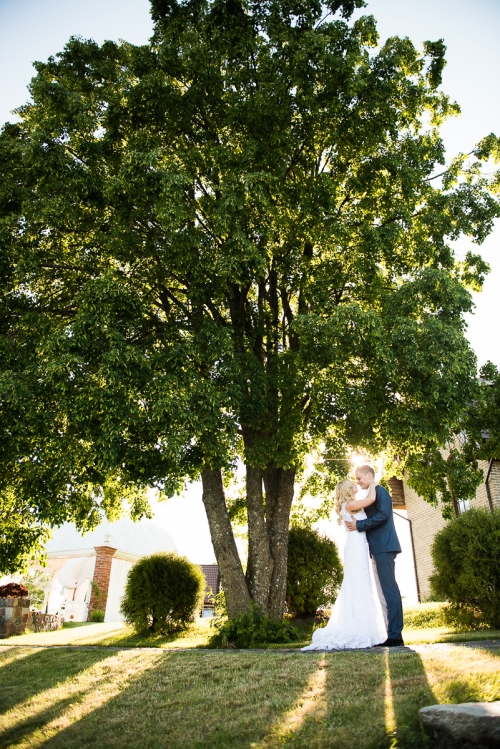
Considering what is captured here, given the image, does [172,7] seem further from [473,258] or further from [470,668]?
[470,668]

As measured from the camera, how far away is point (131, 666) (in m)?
7.38

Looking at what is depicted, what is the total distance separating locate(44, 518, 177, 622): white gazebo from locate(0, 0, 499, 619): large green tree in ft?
31.9

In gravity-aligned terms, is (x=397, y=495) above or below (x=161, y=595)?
above

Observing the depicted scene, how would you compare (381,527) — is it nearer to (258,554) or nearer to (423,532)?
(258,554)

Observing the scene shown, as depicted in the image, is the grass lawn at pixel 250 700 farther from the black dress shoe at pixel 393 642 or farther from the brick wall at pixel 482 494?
the brick wall at pixel 482 494

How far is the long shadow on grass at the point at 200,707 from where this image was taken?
4.38m

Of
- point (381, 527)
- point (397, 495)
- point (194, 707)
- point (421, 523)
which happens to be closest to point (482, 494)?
point (421, 523)

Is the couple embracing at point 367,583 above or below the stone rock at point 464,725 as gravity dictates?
above

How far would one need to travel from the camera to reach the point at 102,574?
2097cm

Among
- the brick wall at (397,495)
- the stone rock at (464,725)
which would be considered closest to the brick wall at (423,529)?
the brick wall at (397,495)

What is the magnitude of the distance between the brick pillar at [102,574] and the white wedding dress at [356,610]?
15088 millimetres

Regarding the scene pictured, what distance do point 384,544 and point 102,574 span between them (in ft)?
52.6

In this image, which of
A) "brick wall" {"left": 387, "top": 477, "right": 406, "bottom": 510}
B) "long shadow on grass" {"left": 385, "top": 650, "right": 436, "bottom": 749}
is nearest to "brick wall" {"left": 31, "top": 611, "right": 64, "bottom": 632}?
"brick wall" {"left": 387, "top": 477, "right": 406, "bottom": 510}

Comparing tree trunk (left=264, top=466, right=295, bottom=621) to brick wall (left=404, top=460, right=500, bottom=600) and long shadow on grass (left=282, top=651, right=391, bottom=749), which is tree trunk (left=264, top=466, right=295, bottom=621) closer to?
long shadow on grass (left=282, top=651, right=391, bottom=749)
